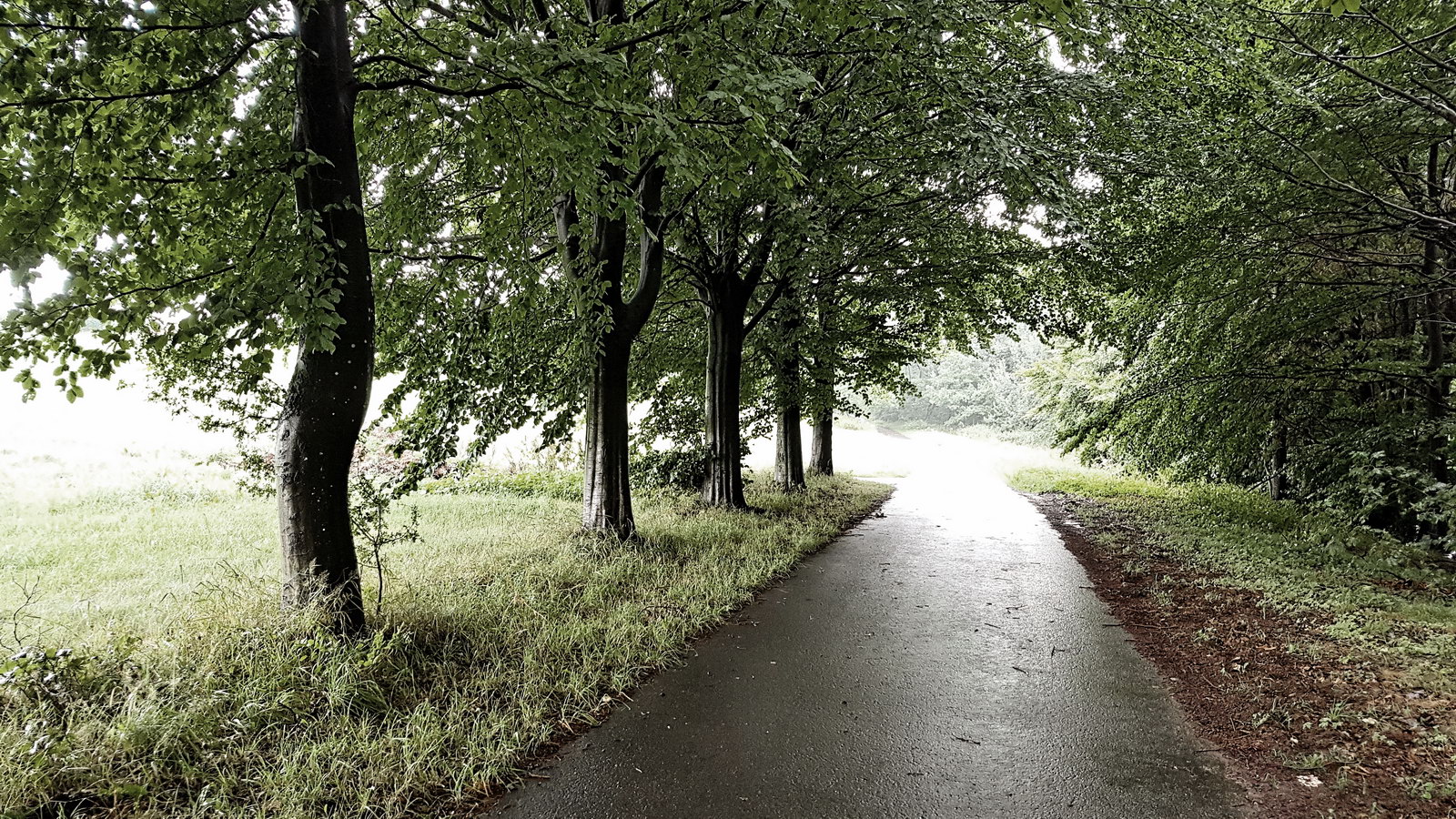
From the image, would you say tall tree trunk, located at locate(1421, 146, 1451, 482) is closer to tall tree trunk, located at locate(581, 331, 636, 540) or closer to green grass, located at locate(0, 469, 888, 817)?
green grass, located at locate(0, 469, 888, 817)

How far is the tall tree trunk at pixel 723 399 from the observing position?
11.1 m

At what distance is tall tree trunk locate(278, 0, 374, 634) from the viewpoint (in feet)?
13.7

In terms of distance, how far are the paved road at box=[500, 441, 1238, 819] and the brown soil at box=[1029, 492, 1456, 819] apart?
0.22 meters

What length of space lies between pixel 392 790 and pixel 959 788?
264 centimetres

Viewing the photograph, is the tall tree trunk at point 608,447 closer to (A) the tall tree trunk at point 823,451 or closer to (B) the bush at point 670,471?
(B) the bush at point 670,471

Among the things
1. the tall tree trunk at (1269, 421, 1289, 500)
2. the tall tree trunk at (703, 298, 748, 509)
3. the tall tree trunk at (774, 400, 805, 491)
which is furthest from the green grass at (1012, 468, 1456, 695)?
the tall tree trunk at (703, 298, 748, 509)

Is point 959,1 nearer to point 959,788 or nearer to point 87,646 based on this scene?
point 959,788

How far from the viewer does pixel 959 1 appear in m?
5.42

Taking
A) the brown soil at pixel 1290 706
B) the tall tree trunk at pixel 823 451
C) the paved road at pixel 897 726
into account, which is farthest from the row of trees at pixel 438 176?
the tall tree trunk at pixel 823 451

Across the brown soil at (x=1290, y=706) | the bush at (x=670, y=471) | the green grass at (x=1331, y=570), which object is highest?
the bush at (x=670, y=471)

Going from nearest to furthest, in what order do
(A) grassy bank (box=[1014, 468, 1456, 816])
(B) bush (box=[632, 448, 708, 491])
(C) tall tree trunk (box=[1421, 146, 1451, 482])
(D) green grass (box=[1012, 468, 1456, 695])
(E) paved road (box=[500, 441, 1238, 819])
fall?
(E) paved road (box=[500, 441, 1238, 819]) < (A) grassy bank (box=[1014, 468, 1456, 816]) < (D) green grass (box=[1012, 468, 1456, 695]) < (C) tall tree trunk (box=[1421, 146, 1451, 482]) < (B) bush (box=[632, 448, 708, 491])

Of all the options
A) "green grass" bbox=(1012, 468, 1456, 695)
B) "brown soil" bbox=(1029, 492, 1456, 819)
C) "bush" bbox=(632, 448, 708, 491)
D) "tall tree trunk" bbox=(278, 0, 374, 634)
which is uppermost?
"tall tree trunk" bbox=(278, 0, 374, 634)

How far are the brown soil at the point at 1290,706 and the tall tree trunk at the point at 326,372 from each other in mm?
5298

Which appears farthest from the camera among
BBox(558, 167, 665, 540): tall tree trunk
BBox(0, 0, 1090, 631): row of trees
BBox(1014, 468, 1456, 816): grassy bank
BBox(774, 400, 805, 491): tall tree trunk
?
BBox(774, 400, 805, 491): tall tree trunk
